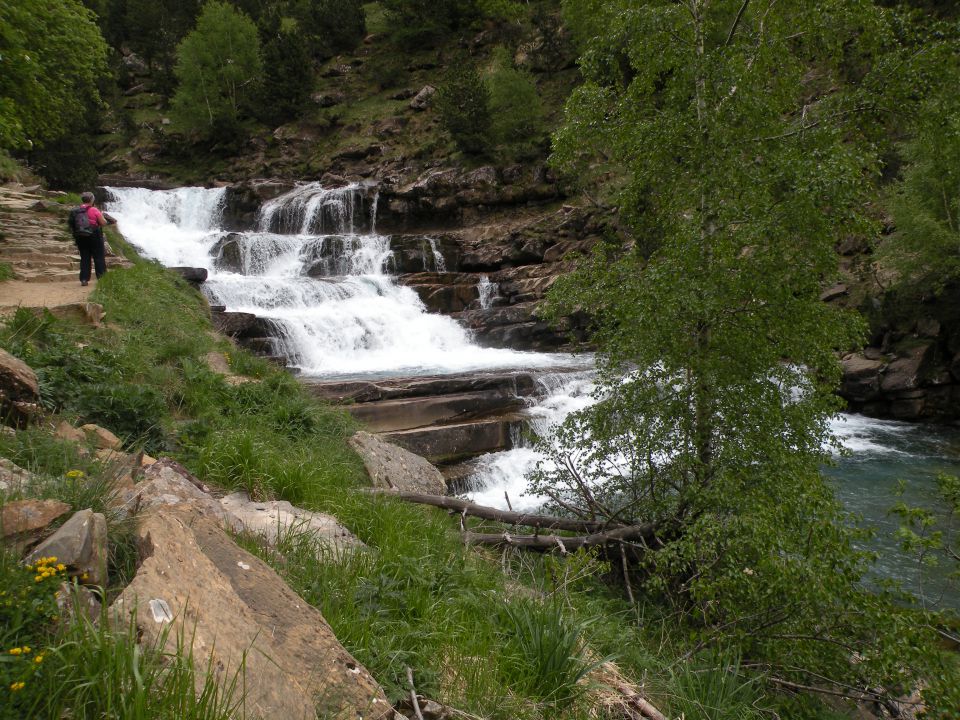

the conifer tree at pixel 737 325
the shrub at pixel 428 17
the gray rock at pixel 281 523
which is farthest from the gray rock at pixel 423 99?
the gray rock at pixel 281 523

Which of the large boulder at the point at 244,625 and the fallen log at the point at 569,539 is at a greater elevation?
the large boulder at the point at 244,625

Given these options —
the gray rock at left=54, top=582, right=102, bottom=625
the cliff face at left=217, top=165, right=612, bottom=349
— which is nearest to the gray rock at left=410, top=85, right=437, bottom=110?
the cliff face at left=217, top=165, right=612, bottom=349

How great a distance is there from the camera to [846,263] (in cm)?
1719

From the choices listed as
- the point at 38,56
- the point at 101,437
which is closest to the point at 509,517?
the point at 101,437

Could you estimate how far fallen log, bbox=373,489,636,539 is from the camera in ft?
17.8

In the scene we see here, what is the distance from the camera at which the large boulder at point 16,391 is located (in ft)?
11.1

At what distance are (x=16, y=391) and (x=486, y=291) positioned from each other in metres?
17.6

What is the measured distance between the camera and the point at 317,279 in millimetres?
18531

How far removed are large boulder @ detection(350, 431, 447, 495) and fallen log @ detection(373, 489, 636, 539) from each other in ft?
1.23

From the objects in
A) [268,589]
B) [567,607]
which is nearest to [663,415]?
[567,607]

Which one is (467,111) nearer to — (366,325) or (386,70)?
(366,325)

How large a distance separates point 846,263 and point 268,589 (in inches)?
774

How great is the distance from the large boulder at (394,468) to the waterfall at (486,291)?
1328 centimetres

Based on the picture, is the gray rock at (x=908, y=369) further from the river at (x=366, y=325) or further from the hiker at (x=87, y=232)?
the hiker at (x=87, y=232)
